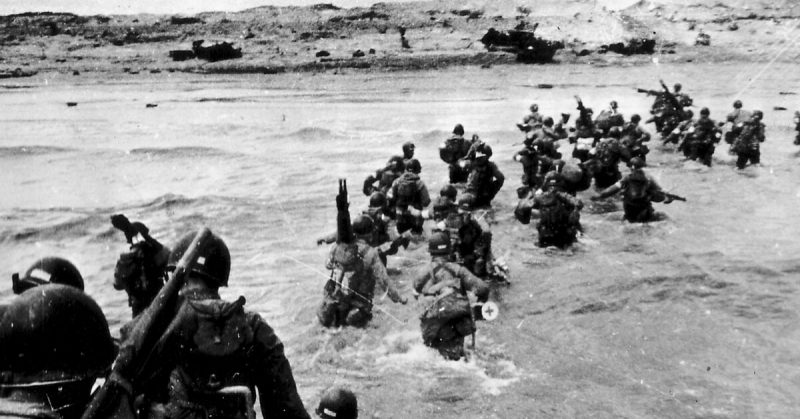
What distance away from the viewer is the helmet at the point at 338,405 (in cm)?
469

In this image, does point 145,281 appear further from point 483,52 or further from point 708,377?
point 483,52

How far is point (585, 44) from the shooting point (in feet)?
150

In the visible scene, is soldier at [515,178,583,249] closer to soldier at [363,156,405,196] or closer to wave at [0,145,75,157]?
soldier at [363,156,405,196]

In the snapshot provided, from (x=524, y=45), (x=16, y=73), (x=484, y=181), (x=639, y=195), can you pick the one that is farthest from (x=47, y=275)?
(x=16, y=73)

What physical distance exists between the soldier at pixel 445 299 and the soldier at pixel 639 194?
571 cm

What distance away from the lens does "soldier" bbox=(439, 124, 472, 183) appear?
1522 cm

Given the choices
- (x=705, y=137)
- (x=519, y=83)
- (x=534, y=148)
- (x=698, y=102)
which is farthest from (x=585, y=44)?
(x=534, y=148)

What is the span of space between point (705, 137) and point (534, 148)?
554cm

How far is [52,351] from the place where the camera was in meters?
2.83

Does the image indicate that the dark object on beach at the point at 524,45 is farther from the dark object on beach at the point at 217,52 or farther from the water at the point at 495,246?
the dark object on beach at the point at 217,52

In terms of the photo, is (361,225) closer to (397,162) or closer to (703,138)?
(397,162)

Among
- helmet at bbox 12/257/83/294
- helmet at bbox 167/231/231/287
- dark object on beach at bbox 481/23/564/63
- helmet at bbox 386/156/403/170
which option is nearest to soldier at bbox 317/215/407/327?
helmet at bbox 12/257/83/294

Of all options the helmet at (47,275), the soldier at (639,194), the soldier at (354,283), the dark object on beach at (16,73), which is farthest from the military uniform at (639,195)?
the dark object on beach at (16,73)

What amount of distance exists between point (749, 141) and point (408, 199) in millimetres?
9862
